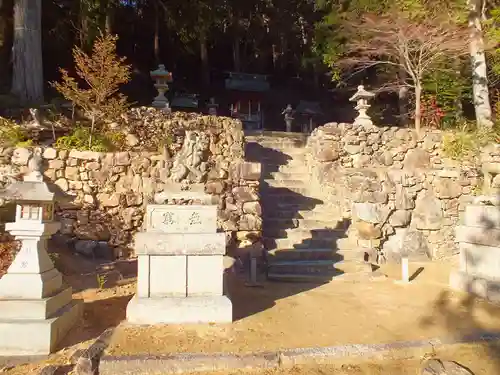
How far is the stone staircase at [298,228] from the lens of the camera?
6.62 meters

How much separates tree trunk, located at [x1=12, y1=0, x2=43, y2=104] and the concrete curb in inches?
431

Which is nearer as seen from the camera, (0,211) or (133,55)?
(0,211)

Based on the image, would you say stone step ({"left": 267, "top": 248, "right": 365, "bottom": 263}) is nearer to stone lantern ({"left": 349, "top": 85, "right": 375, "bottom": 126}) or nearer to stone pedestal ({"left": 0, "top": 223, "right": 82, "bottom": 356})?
stone pedestal ({"left": 0, "top": 223, "right": 82, "bottom": 356})

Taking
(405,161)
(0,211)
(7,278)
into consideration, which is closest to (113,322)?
(7,278)

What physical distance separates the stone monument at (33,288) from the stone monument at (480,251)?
18.4 ft

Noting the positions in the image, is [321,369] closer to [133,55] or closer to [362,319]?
[362,319]

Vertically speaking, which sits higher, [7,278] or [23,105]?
[23,105]

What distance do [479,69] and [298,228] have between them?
7.66m

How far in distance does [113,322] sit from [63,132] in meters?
6.31

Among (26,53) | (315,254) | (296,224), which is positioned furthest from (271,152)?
(26,53)

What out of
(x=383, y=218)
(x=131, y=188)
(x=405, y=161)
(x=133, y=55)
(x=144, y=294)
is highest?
(x=133, y=55)

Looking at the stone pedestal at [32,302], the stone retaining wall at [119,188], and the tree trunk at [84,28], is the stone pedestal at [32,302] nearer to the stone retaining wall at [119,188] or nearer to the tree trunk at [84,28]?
the stone retaining wall at [119,188]

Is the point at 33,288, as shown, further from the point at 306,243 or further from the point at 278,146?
the point at 278,146

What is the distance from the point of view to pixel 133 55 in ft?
61.0
